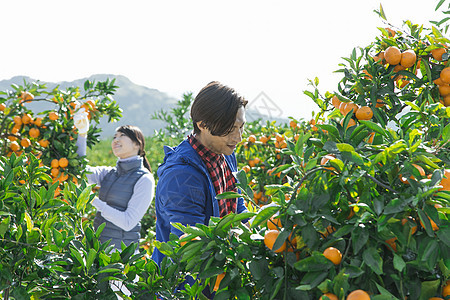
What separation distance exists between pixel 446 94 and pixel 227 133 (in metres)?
0.81

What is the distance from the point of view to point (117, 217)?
2.84 meters

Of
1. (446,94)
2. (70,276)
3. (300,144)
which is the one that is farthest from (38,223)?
(446,94)

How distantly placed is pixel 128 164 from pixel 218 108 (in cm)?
167

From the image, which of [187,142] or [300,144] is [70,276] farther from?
[187,142]

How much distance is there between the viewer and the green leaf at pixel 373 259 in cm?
74

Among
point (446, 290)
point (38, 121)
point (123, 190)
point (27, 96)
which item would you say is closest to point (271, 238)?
point (446, 290)

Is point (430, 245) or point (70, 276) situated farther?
point (70, 276)

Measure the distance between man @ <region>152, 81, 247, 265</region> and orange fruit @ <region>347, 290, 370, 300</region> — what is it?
2.64ft

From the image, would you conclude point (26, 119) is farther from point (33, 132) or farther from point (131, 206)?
point (131, 206)

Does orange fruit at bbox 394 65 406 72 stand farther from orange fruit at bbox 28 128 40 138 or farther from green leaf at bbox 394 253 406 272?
orange fruit at bbox 28 128 40 138

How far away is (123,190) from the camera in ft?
9.91

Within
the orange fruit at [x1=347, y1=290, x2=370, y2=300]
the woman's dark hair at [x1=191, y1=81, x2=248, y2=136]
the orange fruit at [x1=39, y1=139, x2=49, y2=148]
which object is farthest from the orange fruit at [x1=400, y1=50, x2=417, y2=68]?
the orange fruit at [x1=39, y1=139, x2=49, y2=148]

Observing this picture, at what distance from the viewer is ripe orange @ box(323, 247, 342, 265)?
31.5 inches

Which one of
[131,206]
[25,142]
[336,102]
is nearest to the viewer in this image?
[336,102]
